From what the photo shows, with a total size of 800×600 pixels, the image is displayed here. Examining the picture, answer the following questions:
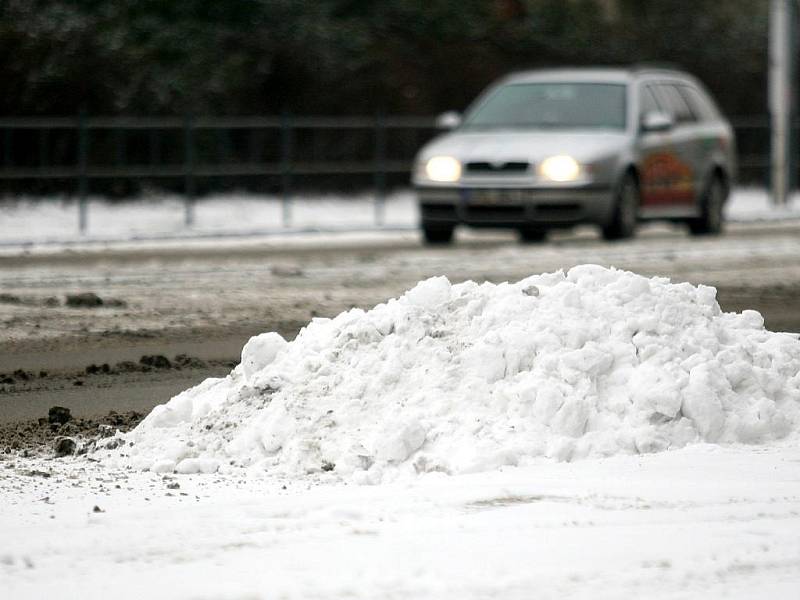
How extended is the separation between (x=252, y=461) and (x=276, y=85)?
1832 centimetres

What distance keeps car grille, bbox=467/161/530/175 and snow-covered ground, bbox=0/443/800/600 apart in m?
11.0

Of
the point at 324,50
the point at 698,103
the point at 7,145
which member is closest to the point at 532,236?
the point at 698,103

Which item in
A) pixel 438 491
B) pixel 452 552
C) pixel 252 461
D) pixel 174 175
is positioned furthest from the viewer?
pixel 174 175

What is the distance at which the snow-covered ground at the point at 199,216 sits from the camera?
813 inches

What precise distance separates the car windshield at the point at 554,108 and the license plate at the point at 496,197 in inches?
46.4

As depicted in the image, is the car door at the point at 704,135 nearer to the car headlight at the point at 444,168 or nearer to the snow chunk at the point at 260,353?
the car headlight at the point at 444,168

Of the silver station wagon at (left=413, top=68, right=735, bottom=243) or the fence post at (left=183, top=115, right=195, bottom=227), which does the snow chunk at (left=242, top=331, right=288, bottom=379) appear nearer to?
the silver station wagon at (left=413, top=68, right=735, bottom=243)

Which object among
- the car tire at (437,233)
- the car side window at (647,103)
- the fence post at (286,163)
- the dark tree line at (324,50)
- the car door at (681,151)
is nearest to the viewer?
the car tire at (437,233)

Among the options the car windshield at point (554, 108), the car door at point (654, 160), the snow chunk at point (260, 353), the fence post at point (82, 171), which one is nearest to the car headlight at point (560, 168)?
the car windshield at point (554, 108)

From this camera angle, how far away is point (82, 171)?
20.6 metres

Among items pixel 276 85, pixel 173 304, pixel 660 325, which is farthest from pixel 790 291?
pixel 276 85

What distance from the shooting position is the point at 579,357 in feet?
24.4

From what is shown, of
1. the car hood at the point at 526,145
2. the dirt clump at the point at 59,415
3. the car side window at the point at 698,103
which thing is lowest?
the dirt clump at the point at 59,415

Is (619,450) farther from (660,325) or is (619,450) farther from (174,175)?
(174,175)
